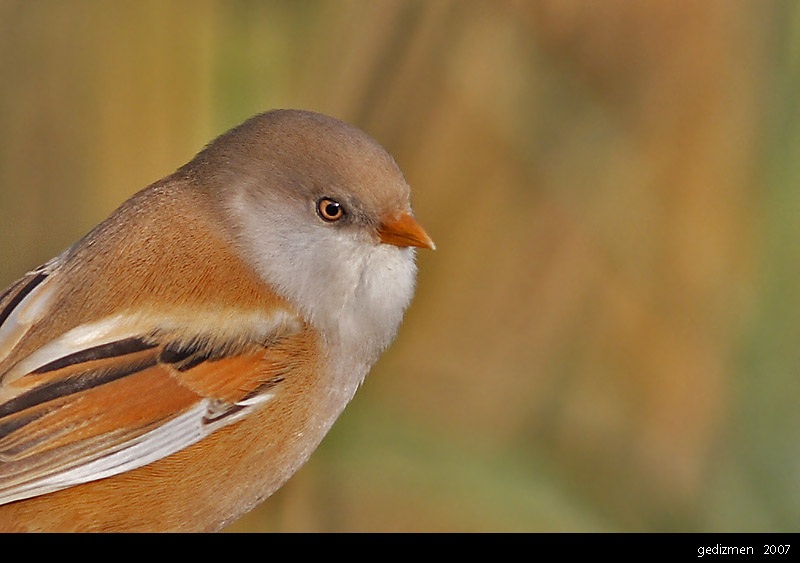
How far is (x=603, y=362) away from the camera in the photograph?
3.55 metres

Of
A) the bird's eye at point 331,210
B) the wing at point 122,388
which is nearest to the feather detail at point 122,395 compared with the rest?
the wing at point 122,388

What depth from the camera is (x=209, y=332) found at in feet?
10.0

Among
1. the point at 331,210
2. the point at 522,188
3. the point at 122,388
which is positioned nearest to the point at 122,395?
the point at 122,388

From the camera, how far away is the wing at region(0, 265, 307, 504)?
9.53 feet

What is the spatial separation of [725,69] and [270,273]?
1.34 m

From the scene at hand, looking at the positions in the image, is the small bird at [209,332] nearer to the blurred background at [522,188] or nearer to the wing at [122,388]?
the wing at [122,388]

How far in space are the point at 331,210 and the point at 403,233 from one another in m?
A: 0.17

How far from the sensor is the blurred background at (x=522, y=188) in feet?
11.1

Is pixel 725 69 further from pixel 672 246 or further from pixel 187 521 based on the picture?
pixel 187 521

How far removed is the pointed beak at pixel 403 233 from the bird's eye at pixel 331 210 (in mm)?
97

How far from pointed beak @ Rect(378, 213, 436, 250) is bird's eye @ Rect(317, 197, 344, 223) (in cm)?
10

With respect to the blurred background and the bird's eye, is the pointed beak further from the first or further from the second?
the blurred background

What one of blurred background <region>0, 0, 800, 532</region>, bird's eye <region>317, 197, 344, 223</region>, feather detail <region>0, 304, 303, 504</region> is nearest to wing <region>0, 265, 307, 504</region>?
feather detail <region>0, 304, 303, 504</region>

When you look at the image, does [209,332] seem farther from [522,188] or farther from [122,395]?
[522,188]
